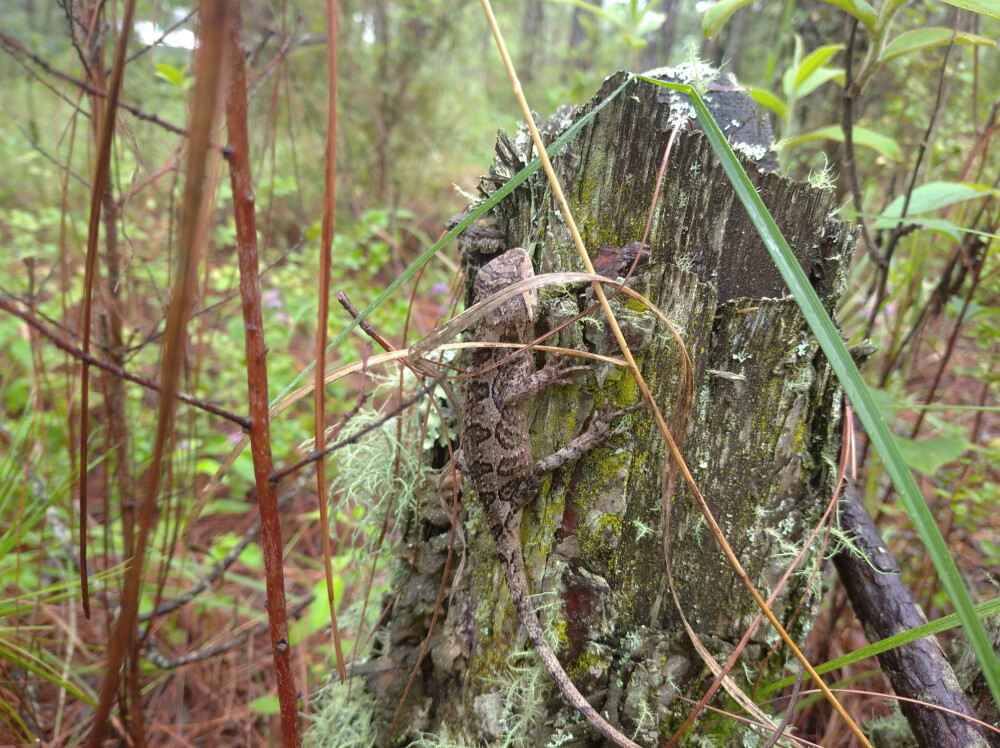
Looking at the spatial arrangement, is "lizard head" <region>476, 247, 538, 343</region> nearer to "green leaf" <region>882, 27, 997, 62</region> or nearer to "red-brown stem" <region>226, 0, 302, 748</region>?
"red-brown stem" <region>226, 0, 302, 748</region>

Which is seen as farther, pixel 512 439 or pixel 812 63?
pixel 812 63

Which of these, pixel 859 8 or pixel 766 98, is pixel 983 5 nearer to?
pixel 859 8

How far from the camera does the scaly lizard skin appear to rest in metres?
1.68

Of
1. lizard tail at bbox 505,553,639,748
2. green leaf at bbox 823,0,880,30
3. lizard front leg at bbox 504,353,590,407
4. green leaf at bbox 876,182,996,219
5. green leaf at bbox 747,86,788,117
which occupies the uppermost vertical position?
green leaf at bbox 823,0,880,30

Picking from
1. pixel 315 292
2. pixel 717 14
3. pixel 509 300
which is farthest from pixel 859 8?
pixel 315 292

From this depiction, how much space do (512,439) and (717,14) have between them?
160cm

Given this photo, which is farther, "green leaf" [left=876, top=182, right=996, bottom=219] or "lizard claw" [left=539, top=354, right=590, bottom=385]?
"green leaf" [left=876, top=182, right=996, bottom=219]

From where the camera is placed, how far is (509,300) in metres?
1.81

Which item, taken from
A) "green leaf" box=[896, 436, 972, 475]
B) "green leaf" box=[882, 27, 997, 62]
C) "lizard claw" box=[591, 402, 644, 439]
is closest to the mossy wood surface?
"lizard claw" box=[591, 402, 644, 439]

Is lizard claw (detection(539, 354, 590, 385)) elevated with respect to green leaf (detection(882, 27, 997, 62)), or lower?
lower

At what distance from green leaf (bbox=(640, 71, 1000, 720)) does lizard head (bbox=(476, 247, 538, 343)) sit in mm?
737

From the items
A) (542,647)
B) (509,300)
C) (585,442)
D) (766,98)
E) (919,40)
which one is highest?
(919,40)

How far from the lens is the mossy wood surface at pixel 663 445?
1613mm

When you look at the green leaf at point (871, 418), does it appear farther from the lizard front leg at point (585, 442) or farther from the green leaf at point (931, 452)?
the green leaf at point (931, 452)
